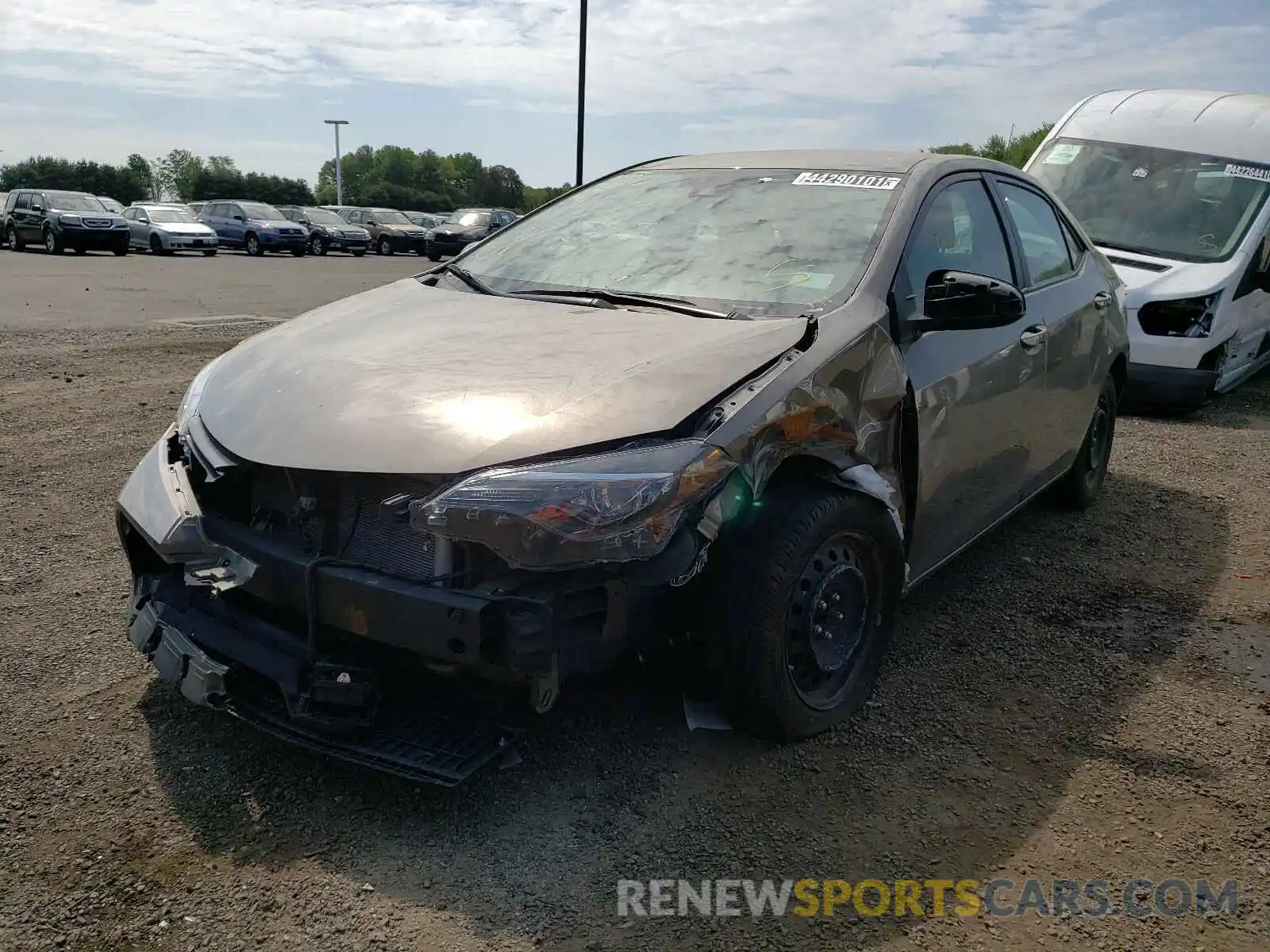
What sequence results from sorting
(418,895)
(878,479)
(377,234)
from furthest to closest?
1. (377,234)
2. (878,479)
3. (418,895)

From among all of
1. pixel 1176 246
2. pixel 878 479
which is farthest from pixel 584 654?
pixel 1176 246

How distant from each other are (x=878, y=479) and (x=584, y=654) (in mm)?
1064

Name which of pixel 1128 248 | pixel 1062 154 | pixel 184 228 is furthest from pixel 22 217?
pixel 1128 248

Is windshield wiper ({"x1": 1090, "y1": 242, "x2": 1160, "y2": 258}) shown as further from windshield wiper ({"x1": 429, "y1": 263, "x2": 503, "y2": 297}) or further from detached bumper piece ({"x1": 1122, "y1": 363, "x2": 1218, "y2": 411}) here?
windshield wiper ({"x1": 429, "y1": 263, "x2": 503, "y2": 297})

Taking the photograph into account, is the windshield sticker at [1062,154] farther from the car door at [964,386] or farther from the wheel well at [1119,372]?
the car door at [964,386]

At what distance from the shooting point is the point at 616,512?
2.28 meters

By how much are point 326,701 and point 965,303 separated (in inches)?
85.0

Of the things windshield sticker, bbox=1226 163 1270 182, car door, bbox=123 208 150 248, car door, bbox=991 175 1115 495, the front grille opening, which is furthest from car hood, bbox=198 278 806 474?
car door, bbox=123 208 150 248

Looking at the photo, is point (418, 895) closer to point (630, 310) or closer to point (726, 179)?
point (630, 310)

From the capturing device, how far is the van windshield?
8344 mm

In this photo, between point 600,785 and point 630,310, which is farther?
point 630,310

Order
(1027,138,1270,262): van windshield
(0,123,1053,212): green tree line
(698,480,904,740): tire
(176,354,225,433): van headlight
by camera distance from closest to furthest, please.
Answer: (698,480,904,740): tire < (176,354,225,433): van headlight < (1027,138,1270,262): van windshield < (0,123,1053,212): green tree line

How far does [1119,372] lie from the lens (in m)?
5.35

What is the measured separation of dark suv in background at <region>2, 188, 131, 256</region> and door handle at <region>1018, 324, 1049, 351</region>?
25688 millimetres
